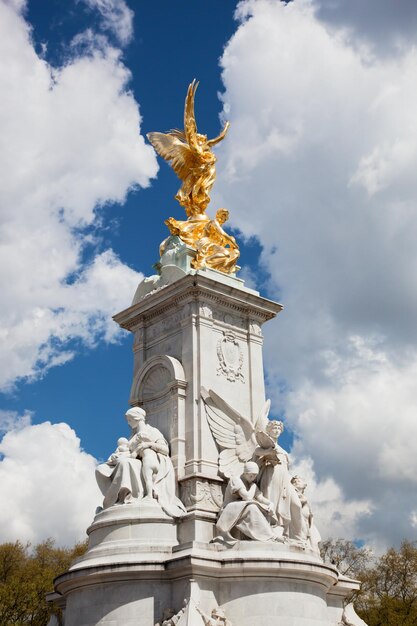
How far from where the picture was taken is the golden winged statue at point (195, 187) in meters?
23.6

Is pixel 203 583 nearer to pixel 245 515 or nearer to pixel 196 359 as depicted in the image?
pixel 245 515

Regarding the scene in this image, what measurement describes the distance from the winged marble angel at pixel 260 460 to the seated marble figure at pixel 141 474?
4.39 ft

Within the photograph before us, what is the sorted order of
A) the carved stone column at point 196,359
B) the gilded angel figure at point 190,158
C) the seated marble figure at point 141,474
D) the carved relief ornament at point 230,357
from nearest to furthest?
the seated marble figure at point 141,474, the carved stone column at point 196,359, the carved relief ornament at point 230,357, the gilded angel figure at point 190,158

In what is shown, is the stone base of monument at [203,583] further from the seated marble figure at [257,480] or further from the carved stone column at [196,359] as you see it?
the carved stone column at [196,359]

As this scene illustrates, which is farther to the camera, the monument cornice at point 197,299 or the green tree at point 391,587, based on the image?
the green tree at point 391,587

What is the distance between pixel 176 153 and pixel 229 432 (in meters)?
8.85

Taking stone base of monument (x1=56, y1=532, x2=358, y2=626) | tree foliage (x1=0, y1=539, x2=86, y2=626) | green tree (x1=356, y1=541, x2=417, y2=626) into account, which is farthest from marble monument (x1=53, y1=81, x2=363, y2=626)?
green tree (x1=356, y1=541, x2=417, y2=626)

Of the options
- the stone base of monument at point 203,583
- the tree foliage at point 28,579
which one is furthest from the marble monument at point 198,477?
the tree foliage at point 28,579

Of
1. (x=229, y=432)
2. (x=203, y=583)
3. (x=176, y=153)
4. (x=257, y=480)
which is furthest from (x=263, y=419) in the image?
(x=176, y=153)

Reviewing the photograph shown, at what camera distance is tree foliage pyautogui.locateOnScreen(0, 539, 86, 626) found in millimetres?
33875

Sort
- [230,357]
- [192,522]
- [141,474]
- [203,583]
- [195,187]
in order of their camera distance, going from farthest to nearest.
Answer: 1. [195,187]
2. [230,357]
3. [141,474]
4. [192,522]
5. [203,583]

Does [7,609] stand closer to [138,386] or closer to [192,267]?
[138,386]

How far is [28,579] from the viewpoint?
123 ft

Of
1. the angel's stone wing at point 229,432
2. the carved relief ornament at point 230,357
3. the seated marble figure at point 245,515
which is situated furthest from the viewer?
the carved relief ornament at point 230,357
